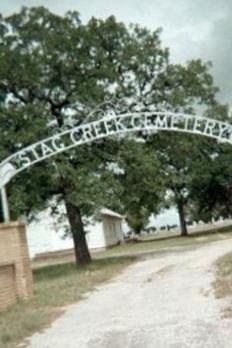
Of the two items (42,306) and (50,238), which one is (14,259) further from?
(50,238)

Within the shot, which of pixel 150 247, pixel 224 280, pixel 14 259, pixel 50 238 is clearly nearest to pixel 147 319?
pixel 224 280

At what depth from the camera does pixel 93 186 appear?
2944cm

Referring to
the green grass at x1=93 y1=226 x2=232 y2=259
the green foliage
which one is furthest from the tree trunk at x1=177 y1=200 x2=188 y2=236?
the green foliage

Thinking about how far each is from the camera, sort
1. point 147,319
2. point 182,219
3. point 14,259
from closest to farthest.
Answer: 1. point 147,319
2. point 14,259
3. point 182,219

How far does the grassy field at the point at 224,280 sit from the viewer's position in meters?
14.6

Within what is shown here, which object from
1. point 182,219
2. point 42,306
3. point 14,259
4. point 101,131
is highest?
point 101,131

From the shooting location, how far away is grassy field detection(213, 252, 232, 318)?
1459cm

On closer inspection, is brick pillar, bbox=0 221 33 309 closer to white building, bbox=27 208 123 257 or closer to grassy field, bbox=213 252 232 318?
grassy field, bbox=213 252 232 318

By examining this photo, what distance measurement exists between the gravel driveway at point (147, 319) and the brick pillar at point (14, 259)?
1.67 metres

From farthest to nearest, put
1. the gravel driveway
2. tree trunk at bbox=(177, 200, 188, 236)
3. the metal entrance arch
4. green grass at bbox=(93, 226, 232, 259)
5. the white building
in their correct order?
tree trunk at bbox=(177, 200, 188, 236)
the white building
green grass at bbox=(93, 226, 232, 259)
the metal entrance arch
the gravel driveway

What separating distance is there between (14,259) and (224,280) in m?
4.87

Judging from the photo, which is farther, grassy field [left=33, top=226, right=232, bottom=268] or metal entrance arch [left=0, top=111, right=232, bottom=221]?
grassy field [left=33, top=226, right=232, bottom=268]

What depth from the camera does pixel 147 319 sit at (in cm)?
1289

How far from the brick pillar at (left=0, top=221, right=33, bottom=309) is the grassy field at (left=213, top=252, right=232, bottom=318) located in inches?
172
